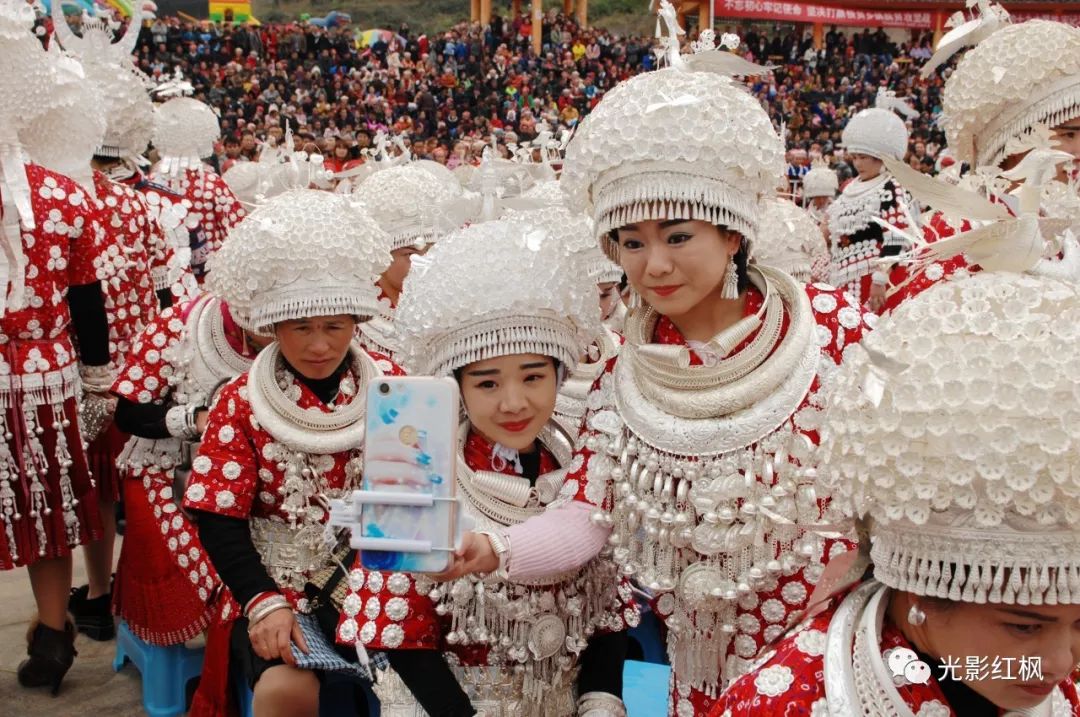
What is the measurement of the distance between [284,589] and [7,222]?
1.41 meters

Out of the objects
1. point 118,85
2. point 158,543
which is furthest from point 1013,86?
point 118,85

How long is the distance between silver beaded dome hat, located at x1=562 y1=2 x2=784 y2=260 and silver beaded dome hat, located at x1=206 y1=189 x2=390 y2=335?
104 cm

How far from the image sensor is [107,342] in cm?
438

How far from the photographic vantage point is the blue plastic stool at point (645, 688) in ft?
9.86

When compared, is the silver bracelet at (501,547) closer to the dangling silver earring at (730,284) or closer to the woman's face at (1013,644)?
the dangling silver earring at (730,284)

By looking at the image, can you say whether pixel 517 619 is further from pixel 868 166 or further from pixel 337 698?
pixel 868 166

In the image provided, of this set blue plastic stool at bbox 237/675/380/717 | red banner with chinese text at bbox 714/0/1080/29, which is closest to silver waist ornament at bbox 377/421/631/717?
blue plastic stool at bbox 237/675/380/717

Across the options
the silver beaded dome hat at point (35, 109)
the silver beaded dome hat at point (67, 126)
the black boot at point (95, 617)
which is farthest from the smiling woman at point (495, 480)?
the black boot at point (95, 617)

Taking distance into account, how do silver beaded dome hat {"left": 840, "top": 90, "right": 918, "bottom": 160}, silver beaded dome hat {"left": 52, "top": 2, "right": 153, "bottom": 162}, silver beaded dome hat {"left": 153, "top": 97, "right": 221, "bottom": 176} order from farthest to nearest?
1. silver beaded dome hat {"left": 840, "top": 90, "right": 918, "bottom": 160}
2. silver beaded dome hat {"left": 153, "top": 97, "right": 221, "bottom": 176}
3. silver beaded dome hat {"left": 52, "top": 2, "right": 153, "bottom": 162}

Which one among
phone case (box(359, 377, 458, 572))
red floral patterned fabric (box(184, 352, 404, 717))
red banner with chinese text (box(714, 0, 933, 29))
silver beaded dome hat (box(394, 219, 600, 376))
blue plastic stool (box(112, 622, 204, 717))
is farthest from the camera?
red banner with chinese text (box(714, 0, 933, 29))

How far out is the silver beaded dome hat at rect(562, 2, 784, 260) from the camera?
7.06ft

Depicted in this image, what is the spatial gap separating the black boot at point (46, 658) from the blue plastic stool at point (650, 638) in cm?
209

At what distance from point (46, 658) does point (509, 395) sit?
2.57 metres

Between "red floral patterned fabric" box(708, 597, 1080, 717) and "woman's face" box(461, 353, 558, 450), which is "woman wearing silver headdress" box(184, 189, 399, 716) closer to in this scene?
"woman's face" box(461, 353, 558, 450)
